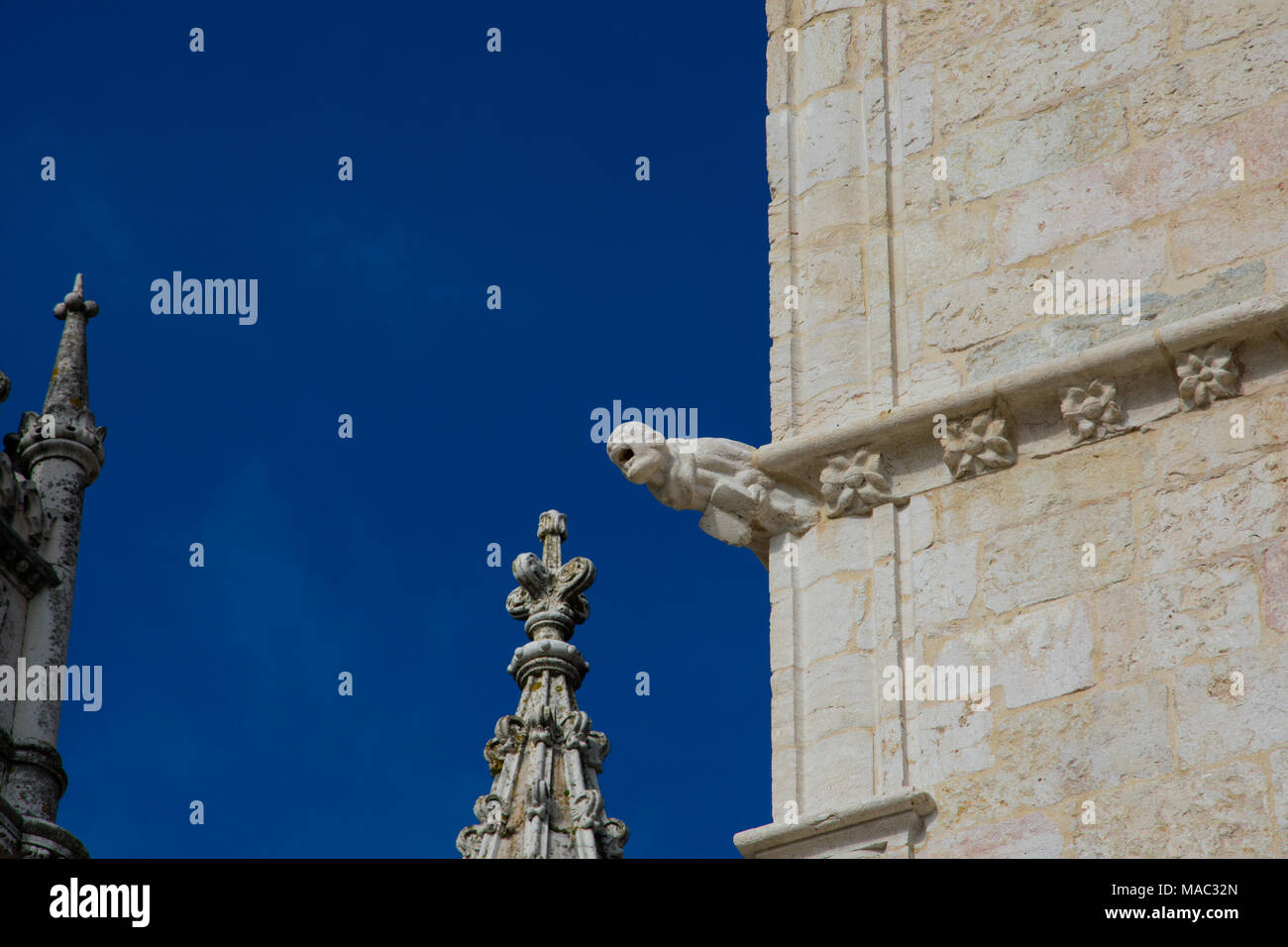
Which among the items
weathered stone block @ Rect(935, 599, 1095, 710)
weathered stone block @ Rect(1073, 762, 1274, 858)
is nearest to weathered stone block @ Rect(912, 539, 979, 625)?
weathered stone block @ Rect(935, 599, 1095, 710)

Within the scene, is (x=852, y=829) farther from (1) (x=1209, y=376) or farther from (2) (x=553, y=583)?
(2) (x=553, y=583)

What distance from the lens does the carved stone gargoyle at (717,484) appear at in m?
9.94

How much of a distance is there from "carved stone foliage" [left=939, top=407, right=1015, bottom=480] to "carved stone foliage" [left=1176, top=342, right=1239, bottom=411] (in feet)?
1.93

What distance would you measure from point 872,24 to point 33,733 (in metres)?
12.5

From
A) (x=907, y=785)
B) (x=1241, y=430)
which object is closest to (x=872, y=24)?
(x=1241, y=430)

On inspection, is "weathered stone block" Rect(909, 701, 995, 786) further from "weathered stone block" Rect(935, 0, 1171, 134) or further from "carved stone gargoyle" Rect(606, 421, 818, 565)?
"weathered stone block" Rect(935, 0, 1171, 134)

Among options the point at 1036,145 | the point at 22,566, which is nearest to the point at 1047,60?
the point at 1036,145

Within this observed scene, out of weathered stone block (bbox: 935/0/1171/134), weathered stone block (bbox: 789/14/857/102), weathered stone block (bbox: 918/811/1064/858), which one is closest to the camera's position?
weathered stone block (bbox: 918/811/1064/858)

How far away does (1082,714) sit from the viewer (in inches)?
351

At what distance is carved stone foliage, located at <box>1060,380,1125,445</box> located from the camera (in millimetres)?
9453

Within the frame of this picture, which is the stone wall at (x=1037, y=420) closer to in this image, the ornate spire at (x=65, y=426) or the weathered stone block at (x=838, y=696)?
the weathered stone block at (x=838, y=696)

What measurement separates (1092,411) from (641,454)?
1.55m
